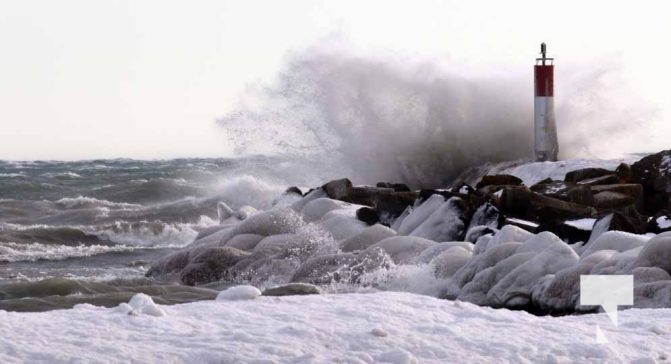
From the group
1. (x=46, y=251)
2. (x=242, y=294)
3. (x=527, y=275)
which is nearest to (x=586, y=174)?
(x=527, y=275)

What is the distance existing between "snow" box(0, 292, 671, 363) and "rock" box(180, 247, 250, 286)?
233 inches

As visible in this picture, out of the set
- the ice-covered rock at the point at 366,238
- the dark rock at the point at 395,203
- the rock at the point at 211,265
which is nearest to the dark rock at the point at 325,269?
the ice-covered rock at the point at 366,238

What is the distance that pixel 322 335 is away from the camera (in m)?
5.23

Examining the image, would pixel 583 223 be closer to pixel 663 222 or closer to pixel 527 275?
pixel 663 222

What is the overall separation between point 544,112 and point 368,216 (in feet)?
34.9

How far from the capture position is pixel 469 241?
37.7ft

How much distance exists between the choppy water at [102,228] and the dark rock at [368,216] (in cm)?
269

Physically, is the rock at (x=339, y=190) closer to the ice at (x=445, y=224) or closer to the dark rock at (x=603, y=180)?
the ice at (x=445, y=224)

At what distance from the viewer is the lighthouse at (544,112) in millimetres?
22859

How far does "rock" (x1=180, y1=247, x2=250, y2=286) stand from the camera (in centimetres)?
1199

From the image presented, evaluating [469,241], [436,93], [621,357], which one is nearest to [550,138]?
[436,93]

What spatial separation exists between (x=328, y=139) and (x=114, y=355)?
2332 cm

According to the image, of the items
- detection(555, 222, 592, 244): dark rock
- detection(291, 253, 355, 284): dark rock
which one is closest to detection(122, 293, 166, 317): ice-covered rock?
detection(291, 253, 355, 284): dark rock

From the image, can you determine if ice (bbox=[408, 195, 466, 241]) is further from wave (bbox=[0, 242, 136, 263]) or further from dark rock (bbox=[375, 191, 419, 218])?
wave (bbox=[0, 242, 136, 263])
